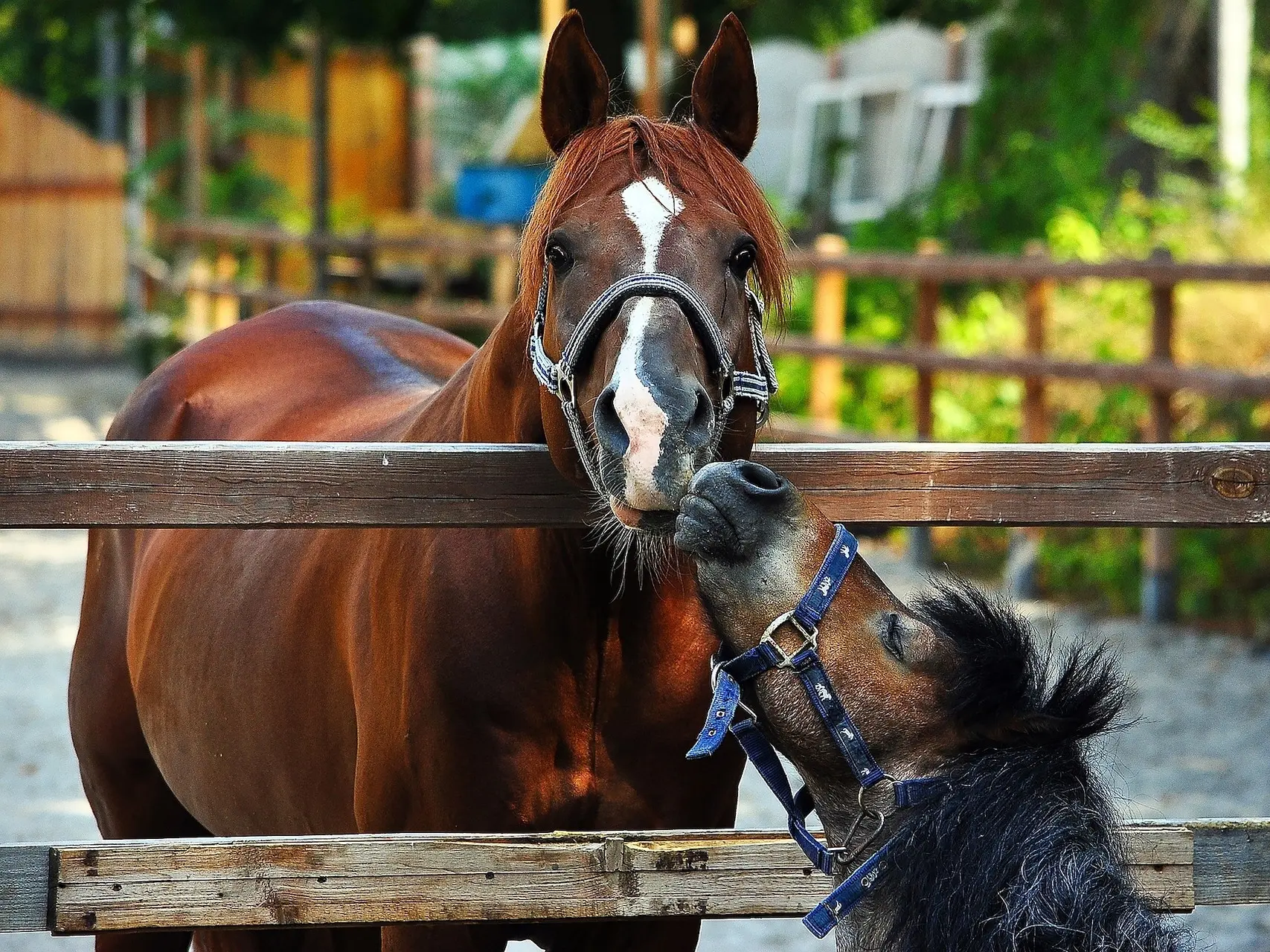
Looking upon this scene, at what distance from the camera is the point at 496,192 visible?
48.7 feet

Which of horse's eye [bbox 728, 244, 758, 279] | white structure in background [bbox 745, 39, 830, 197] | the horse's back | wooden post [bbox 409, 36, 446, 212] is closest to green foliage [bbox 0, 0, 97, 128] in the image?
wooden post [bbox 409, 36, 446, 212]

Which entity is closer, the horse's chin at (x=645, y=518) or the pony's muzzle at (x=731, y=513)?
the pony's muzzle at (x=731, y=513)

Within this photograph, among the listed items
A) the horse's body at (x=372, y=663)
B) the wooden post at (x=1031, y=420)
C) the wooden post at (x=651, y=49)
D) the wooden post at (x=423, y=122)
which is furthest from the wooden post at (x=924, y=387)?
the wooden post at (x=423, y=122)

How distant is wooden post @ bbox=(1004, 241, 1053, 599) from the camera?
8195 millimetres

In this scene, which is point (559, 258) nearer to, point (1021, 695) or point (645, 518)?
point (645, 518)

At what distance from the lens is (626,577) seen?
2559 millimetres

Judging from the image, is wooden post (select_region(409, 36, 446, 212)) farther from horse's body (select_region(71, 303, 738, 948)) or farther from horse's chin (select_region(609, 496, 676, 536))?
horse's chin (select_region(609, 496, 676, 536))

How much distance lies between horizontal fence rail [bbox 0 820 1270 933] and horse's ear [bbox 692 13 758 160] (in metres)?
1.16

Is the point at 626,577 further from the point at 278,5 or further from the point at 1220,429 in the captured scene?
the point at 278,5

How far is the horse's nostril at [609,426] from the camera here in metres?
2.13

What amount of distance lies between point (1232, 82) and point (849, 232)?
23.9 ft

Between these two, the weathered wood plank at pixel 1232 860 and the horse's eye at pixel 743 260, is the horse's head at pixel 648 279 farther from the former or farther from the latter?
the weathered wood plank at pixel 1232 860

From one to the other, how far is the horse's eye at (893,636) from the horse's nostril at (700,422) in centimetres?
35

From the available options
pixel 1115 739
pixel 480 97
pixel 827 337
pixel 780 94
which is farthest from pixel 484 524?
pixel 480 97
